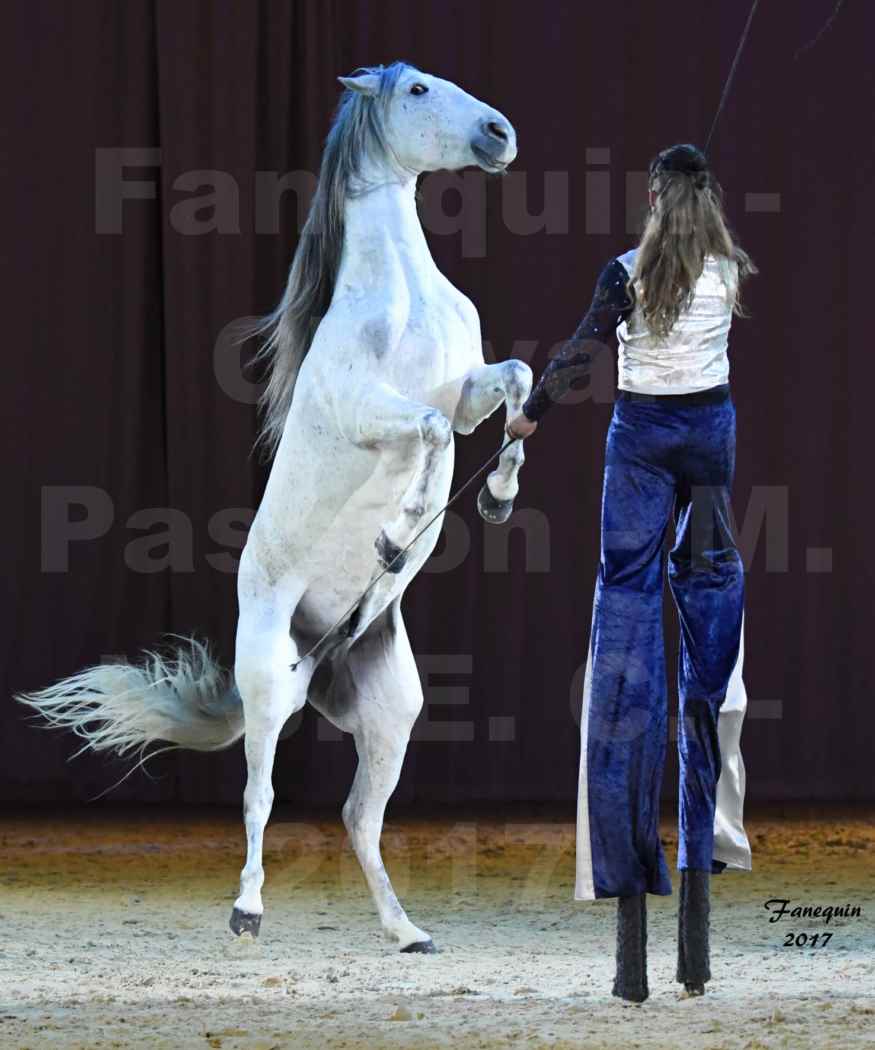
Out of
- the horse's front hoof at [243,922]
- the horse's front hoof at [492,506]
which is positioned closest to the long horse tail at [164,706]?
the horse's front hoof at [243,922]

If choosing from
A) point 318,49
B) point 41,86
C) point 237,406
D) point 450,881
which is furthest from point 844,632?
point 41,86

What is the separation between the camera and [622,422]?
3309mm

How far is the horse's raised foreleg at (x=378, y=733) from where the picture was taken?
4.03 m

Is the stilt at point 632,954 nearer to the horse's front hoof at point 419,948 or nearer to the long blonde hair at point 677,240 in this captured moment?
the horse's front hoof at point 419,948

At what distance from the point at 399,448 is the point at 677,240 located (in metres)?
0.80

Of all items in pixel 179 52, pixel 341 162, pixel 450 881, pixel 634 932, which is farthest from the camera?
pixel 179 52

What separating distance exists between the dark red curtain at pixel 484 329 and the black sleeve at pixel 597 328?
265cm

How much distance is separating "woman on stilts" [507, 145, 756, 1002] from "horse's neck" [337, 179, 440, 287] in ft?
2.28

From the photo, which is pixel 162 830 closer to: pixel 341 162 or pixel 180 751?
pixel 180 751

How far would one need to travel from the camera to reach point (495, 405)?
379cm

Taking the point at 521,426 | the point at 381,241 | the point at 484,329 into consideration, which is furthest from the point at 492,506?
the point at 484,329

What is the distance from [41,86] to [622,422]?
11.3ft

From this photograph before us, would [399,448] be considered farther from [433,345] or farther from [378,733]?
[378,733]

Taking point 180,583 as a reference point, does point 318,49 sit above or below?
above
